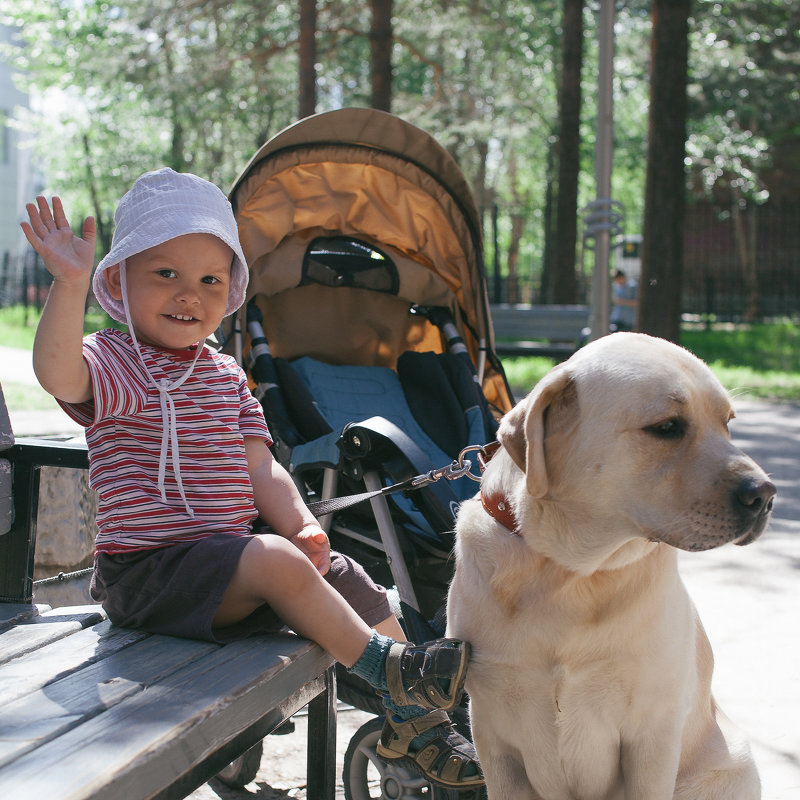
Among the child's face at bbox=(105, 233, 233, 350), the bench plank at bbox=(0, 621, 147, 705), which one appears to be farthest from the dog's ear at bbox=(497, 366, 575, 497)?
the bench plank at bbox=(0, 621, 147, 705)

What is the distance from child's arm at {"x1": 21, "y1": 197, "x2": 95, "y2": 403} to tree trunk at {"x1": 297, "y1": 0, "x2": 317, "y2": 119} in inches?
492

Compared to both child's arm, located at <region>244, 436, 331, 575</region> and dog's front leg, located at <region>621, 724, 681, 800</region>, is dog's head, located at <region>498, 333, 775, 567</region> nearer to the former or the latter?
dog's front leg, located at <region>621, 724, 681, 800</region>

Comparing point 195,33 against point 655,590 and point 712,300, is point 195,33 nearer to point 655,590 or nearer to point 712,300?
point 712,300

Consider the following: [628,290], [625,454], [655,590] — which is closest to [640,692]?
[655,590]

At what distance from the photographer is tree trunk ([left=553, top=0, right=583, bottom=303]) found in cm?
1527

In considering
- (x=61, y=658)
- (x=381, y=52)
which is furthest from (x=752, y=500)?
(x=381, y=52)

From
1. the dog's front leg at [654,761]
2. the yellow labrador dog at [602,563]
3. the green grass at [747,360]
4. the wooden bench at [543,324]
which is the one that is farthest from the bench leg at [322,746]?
the wooden bench at [543,324]

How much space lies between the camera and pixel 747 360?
583 inches

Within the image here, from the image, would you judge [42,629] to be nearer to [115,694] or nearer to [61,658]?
[61,658]

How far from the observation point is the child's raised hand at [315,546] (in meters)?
2.43

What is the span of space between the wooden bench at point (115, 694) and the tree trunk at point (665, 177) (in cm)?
831

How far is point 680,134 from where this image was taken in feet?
32.2

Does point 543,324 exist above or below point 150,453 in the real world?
above

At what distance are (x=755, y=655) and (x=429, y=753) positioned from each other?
7.06 ft
